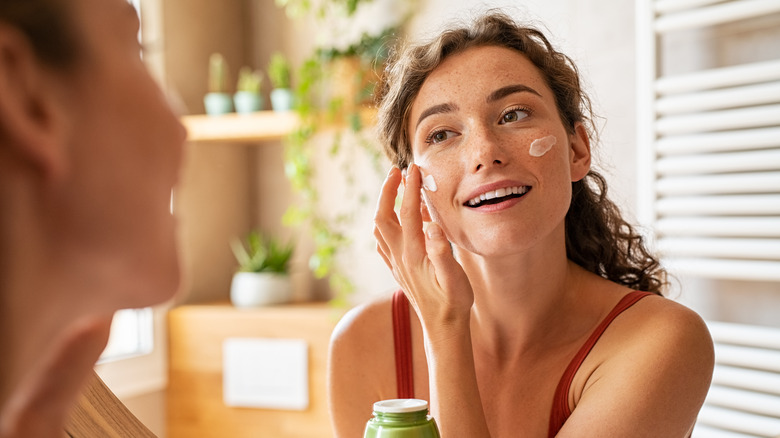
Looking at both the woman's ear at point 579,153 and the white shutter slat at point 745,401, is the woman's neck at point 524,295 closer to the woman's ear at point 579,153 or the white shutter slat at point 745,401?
the woman's ear at point 579,153

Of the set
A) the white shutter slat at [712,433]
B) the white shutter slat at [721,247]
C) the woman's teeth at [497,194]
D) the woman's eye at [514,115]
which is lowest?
the white shutter slat at [712,433]

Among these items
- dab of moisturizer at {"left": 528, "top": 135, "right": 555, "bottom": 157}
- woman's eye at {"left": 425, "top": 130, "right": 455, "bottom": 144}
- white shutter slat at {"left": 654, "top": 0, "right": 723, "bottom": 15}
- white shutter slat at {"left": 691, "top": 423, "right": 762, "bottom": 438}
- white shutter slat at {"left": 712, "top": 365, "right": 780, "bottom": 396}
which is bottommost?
white shutter slat at {"left": 691, "top": 423, "right": 762, "bottom": 438}

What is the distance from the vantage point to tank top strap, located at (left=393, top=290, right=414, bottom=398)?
1.14 meters

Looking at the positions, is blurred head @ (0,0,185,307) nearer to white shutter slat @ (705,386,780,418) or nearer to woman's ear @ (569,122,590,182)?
woman's ear @ (569,122,590,182)


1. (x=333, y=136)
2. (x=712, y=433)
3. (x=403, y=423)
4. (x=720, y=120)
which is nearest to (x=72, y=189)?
(x=403, y=423)

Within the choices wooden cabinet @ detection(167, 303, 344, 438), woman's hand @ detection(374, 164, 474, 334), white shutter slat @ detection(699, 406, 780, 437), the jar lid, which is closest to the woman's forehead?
woman's hand @ detection(374, 164, 474, 334)

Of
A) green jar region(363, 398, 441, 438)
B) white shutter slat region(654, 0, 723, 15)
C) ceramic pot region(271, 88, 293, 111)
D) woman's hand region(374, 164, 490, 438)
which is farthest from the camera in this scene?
ceramic pot region(271, 88, 293, 111)

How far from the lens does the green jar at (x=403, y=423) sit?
631 mm

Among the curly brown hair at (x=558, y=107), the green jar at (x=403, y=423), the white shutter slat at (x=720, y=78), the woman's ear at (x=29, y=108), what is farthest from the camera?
the white shutter slat at (x=720, y=78)

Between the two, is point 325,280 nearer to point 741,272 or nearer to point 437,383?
point 741,272

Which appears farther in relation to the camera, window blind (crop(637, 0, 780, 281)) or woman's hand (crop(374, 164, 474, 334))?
window blind (crop(637, 0, 780, 281))

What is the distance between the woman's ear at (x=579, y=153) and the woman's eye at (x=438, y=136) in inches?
7.4

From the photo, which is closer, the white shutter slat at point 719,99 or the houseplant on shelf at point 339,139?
the white shutter slat at point 719,99

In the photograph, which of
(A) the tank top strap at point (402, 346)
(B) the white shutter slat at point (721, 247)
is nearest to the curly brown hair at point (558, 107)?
(A) the tank top strap at point (402, 346)
